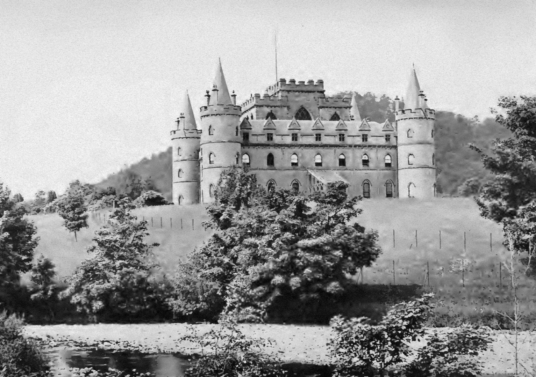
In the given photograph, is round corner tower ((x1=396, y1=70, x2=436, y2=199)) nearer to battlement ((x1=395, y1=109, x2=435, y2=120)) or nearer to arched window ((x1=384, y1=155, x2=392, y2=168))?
battlement ((x1=395, y1=109, x2=435, y2=120))

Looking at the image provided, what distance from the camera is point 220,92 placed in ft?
279

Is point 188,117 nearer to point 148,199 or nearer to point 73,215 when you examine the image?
point 148,199

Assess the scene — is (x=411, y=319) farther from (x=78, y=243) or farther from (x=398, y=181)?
(x=398, y=181)

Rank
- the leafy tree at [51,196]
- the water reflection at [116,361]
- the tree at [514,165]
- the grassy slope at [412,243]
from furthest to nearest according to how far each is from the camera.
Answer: the leafy tree at [51,196] < the grassy slope at [412,243] < the tree at [514,165] < the water reflection at [116,361]

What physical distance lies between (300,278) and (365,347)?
26.2 meters

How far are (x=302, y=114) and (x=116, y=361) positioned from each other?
57615 millimetres

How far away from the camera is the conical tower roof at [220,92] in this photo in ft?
278

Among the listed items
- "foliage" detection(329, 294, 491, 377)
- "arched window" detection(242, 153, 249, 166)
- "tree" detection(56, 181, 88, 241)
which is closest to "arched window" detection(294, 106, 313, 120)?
"arched window" detection(242, 153, 249, 166)

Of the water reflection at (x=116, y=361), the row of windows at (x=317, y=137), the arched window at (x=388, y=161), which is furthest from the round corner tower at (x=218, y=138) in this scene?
the water reflection at (x=116, y=361)

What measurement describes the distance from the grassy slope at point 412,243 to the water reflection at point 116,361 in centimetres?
1738

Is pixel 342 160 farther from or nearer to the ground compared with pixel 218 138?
nearer to the ground

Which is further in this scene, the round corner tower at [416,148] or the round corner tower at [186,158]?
the round corner tower at [186,158]

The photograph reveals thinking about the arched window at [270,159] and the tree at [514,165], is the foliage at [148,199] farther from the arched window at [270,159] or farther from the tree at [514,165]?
the tree at [514,165]

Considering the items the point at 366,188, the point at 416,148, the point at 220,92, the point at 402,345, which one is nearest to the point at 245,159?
the point at 220,92
